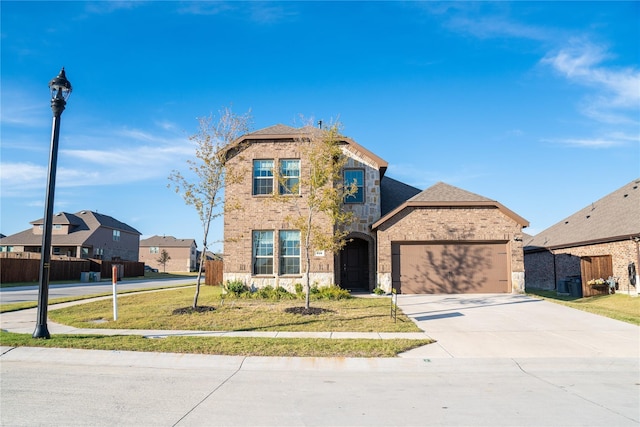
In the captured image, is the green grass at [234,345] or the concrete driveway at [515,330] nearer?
the green grass at [234,345]

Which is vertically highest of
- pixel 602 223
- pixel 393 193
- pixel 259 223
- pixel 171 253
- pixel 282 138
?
pixel 282 138

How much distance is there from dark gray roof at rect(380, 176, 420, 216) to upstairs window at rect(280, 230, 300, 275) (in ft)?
15.1

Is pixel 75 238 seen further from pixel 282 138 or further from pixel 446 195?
pixel 446 195

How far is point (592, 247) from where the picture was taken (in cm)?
2278

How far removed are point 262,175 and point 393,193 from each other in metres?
7.25

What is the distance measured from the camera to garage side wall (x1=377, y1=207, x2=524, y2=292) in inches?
758

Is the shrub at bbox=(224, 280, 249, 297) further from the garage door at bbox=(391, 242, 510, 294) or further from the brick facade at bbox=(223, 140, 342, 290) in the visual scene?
the garage door at bbox=(391, 242, 510, 294)

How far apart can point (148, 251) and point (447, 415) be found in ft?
299

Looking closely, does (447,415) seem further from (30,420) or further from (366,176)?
(366,176)

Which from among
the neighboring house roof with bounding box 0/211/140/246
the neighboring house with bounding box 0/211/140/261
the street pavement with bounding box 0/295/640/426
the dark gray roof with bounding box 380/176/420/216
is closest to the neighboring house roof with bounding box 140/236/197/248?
the neighboring house with bounding box 0/211/140/261

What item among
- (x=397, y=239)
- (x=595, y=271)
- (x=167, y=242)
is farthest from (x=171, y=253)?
(x=595, y=271)

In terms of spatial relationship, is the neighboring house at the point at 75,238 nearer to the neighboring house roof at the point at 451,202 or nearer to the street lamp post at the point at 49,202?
the neighboring house roof at the point at 451,202

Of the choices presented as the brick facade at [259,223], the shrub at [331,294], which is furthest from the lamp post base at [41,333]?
the shrub at [331,294]

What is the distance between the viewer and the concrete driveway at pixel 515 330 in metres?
9.10
